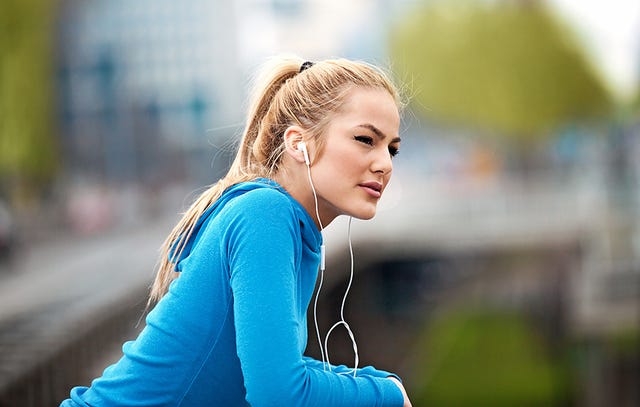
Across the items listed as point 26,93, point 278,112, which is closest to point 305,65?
point 278,112

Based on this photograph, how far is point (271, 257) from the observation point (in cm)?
162

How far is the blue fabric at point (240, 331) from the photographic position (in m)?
1.59

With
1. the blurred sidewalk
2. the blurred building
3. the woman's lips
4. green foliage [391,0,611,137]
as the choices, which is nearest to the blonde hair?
the woman's lips

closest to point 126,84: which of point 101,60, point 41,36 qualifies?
point 101,60

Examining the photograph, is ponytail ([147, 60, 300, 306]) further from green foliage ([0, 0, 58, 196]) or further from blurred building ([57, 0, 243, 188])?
blurred building ([57, 0, 243, 188])

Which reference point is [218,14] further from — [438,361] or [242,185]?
[242,185]

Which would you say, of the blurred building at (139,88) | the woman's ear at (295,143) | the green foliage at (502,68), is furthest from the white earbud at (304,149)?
the blurred building at (139,88)

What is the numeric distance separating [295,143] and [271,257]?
11.6 inches

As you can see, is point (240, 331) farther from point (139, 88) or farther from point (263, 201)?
point (139, 88)

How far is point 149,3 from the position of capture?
150ft

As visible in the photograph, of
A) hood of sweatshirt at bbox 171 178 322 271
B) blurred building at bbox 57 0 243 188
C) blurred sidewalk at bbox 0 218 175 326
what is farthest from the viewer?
blurred building at bbox 57 0 243 188

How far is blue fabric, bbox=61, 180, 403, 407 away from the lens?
5.21 ft

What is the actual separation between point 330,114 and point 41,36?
2330cm

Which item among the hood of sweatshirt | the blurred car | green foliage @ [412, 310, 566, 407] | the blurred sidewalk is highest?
the hood of sweatshirt
